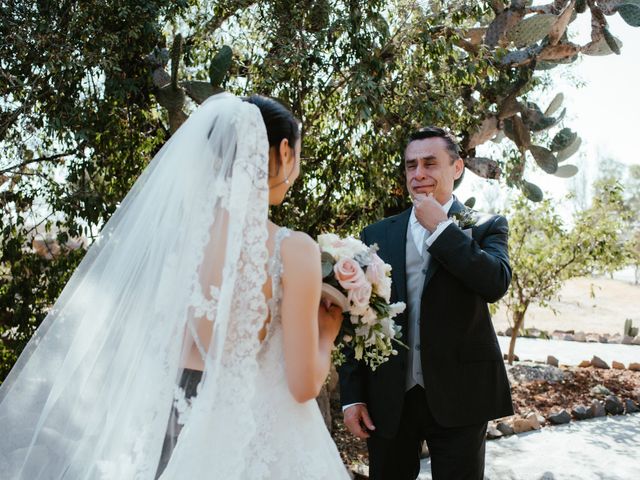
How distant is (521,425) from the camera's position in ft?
20.8

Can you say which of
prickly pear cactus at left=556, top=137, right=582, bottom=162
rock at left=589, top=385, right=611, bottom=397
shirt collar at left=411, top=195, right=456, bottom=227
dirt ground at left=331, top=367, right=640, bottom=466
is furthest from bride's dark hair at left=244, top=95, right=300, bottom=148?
rock at left=589, top=385, right=611, bottom=397

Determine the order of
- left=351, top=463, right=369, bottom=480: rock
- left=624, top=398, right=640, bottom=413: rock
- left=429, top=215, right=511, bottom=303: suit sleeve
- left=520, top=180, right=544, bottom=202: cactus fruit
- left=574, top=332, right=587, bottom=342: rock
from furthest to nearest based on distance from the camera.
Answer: left=574, top=332, right=587, bottom=342: rock, left=624, top=398, right=640, bottom=413: rock, left=520, top=180, right=544, bottom=202: cactus fruit, left=351, top=463, right=369, bottom=480: rock, left=429, top=215, right=511, bottom=303: suit sleeve

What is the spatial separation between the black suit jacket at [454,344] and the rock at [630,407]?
17.9 feet

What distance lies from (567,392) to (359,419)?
Result: 6107mm

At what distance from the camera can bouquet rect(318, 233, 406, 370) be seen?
6.81ft

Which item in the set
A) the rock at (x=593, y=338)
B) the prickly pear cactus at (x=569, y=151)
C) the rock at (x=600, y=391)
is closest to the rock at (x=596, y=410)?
the rock at (x=600, y=391)

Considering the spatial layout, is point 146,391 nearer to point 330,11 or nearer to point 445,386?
point 445,386

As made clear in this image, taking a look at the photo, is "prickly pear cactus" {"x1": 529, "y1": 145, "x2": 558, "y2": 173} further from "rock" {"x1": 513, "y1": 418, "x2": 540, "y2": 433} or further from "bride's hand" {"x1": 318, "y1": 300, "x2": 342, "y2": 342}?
Result: "bride's hand" {"x1": 318, "y1": 300, "x2": 342, "y2": 342}

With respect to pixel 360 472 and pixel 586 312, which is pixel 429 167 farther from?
pixel 586 312

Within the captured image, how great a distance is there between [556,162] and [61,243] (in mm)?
5441

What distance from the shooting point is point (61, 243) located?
4.68 m

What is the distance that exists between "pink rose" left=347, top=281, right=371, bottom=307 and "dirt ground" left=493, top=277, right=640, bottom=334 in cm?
1075

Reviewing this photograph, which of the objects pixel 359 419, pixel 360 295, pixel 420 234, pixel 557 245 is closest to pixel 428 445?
pixel 359 419

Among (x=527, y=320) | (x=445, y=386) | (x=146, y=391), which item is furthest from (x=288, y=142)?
(x=527, y=320)
